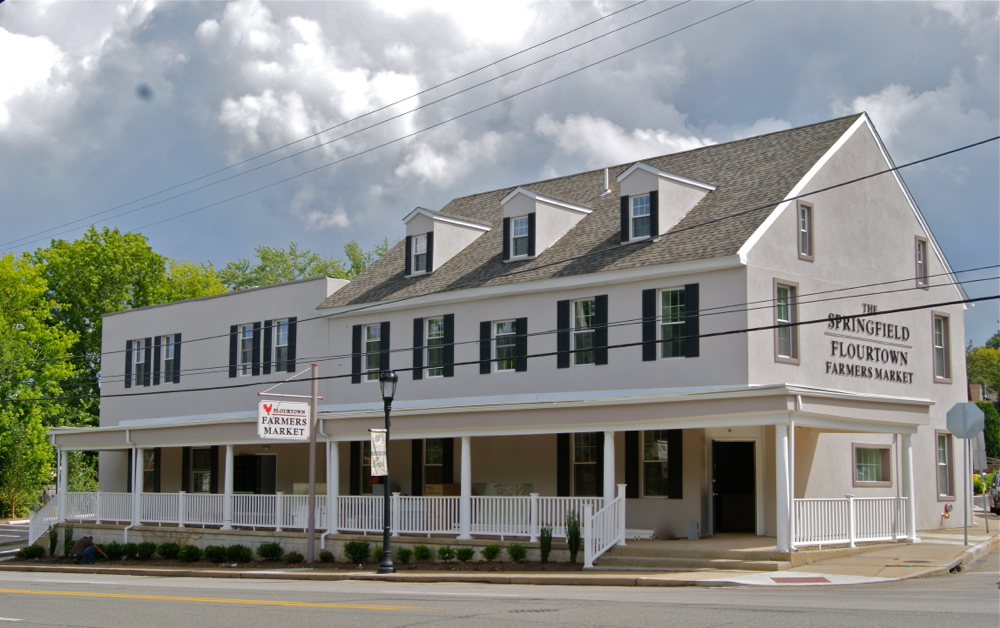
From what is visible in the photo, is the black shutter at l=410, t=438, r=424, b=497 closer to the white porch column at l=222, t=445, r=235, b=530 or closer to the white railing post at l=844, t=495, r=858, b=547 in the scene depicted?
the white porch column at l=222, t=445, r=235, b=530

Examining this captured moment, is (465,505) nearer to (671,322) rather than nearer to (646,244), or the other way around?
(671,322)

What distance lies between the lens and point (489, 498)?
23547 millimetres

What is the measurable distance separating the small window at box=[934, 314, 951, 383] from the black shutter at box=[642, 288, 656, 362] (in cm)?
1003

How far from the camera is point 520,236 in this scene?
2856cm

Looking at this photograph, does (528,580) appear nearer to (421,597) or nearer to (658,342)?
(421,597)

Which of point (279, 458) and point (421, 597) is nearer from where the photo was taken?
point (421, 597)

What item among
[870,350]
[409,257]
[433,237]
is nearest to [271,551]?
[409,257]

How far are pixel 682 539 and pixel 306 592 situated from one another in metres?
9.19

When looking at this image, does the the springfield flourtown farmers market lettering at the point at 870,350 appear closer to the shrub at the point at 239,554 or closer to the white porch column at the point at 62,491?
the shrub at the point at 239,554

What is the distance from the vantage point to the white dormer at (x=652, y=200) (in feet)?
83.3

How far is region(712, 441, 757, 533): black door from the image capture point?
24078 mm

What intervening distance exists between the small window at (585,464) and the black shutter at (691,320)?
3.60 m

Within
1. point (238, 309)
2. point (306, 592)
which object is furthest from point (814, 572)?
point (238, 309)

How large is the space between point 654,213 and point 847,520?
860cm
